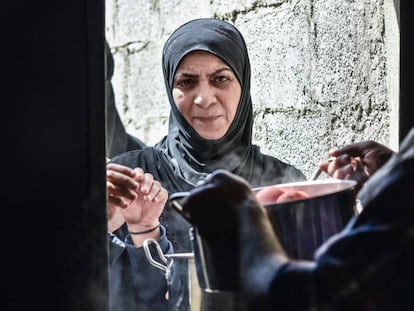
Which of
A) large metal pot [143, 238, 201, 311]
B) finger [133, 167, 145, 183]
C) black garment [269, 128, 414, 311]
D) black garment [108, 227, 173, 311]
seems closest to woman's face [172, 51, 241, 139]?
black garment [108, 227, 173, 311]

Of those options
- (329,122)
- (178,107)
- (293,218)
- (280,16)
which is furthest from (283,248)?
(280,16)

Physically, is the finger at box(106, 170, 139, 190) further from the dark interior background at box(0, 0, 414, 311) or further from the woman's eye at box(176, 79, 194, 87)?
the woman's eye at box(176, 79, 194, 87)

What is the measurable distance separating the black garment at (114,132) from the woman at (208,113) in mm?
1490

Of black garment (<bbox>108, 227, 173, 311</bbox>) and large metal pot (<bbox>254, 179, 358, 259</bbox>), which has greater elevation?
large metal pot (<bbox>254, 179, 358, 259</bbox>)

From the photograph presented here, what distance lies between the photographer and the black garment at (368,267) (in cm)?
126

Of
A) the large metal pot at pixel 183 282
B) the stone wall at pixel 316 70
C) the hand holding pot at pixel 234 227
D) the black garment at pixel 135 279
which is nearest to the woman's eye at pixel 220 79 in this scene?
the stone wall at pixel 316 70

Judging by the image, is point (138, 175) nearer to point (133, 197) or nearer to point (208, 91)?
point (133, 197)

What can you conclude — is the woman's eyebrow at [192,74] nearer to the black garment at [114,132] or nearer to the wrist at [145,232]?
the wrist at [145,232]

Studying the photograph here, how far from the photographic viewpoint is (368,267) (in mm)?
1268

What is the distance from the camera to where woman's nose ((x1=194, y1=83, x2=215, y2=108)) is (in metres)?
3.28

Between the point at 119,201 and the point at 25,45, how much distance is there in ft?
1.69

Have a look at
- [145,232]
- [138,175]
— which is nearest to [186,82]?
[145,232]

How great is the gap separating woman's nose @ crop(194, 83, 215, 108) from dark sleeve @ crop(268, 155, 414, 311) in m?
2.00

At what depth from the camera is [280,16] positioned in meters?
3.90
